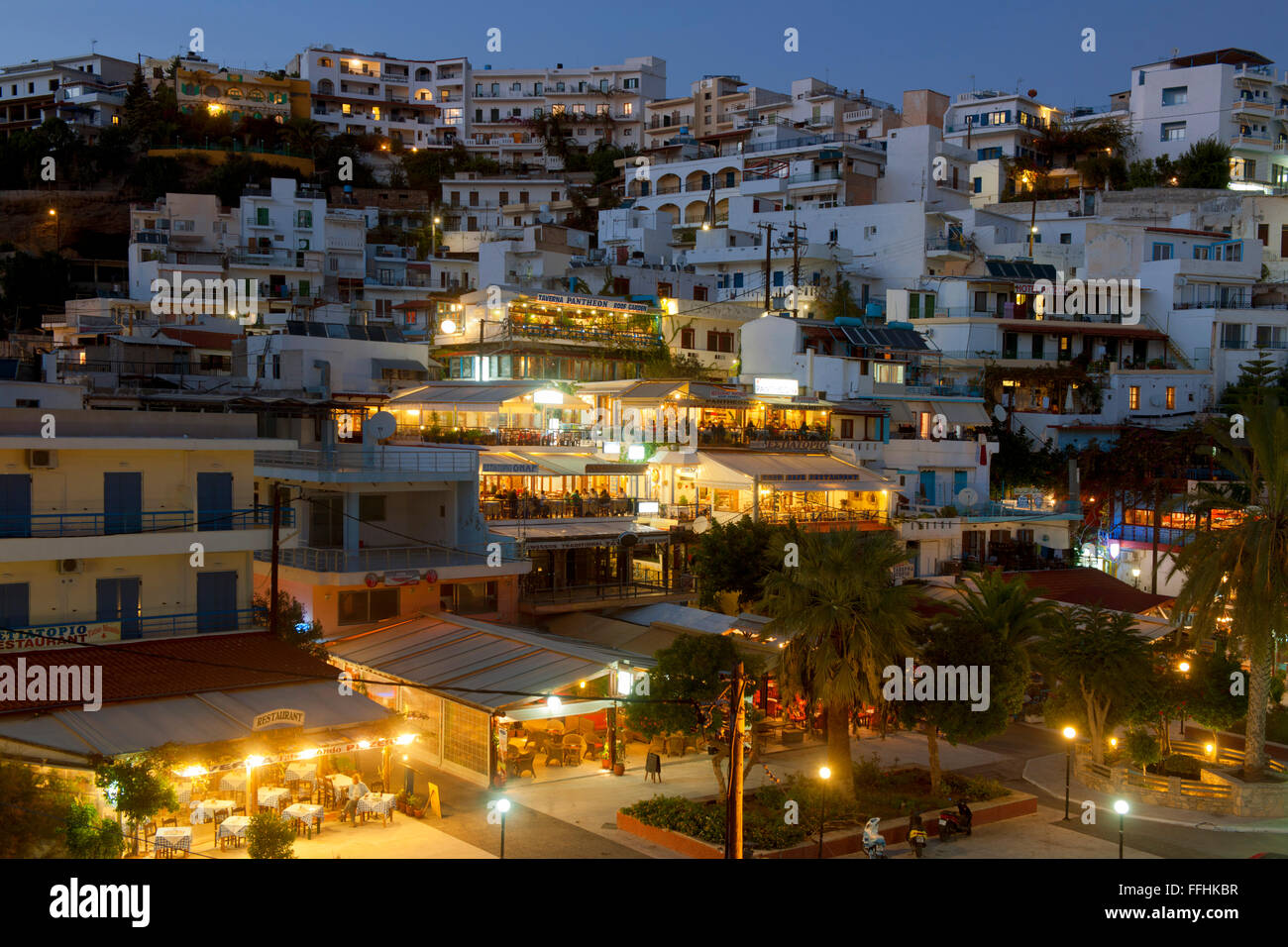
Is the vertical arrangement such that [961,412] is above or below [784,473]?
above

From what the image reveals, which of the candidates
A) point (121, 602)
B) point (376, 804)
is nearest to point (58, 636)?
point (121, 602)

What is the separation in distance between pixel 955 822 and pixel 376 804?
987 centimetres

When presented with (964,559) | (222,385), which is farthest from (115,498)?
(964,559)

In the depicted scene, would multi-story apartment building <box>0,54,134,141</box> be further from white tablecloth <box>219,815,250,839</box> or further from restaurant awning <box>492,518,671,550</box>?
white tablecloth <box>219,815,250,839</box>

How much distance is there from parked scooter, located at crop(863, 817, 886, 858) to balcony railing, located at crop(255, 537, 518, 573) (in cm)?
1391

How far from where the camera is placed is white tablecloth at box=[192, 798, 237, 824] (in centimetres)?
1902

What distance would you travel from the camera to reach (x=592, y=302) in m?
48.8

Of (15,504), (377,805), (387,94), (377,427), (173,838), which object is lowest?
(377,805)

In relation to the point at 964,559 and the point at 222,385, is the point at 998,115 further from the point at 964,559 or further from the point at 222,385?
the point at 222,385

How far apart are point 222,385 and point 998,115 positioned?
5873cm

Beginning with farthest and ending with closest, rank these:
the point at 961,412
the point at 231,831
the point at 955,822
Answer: the point at 961,412 < the point at 955,822 < the point at 231,831

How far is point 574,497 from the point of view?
1442 inches

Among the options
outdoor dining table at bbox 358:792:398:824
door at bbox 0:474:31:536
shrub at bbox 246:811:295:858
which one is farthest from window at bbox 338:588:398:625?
shrub at bbox 246:811:295:858

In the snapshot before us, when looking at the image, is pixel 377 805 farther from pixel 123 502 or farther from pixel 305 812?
pixel 123 502
